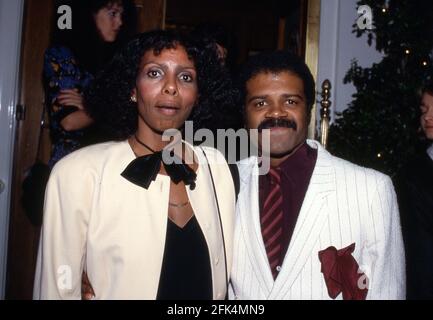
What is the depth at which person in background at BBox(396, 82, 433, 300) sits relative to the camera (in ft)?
6.84

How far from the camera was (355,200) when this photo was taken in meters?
1.62

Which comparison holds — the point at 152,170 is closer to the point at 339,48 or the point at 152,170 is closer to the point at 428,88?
the point at 428,88

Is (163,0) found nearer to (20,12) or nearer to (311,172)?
(20,12)

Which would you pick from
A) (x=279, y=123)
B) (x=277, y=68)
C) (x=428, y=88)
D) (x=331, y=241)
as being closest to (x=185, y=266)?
(x=331, y=241)

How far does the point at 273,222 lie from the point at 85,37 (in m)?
2.32

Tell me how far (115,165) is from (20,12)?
2439 millimetres

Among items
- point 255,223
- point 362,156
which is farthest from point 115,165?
point 362,156

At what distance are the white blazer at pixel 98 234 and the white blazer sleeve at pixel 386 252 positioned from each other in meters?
0.80

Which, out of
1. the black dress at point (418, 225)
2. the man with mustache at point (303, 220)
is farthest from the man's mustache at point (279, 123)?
the black dress at point (418, 225)

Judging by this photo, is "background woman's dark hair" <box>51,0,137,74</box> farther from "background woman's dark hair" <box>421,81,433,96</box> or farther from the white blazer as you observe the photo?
"background woman's dark hair" <box>421,81,433,96</box>

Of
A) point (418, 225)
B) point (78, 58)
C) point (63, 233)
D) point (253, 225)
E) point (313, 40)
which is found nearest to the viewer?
point (63, 233)

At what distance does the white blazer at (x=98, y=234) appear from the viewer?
139 cm

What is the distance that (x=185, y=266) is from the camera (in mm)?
1473

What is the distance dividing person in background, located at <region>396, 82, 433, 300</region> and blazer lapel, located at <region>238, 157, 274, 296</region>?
937 mm
